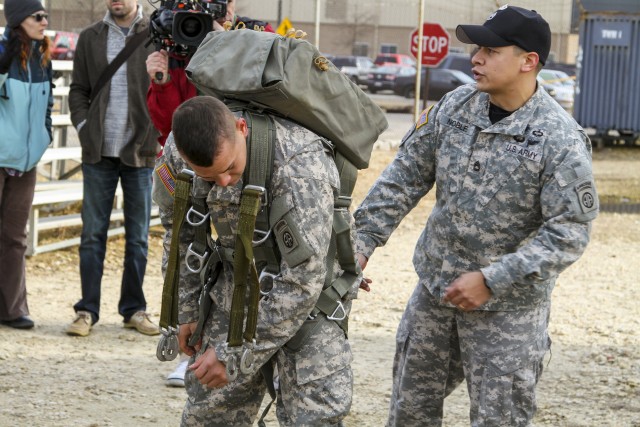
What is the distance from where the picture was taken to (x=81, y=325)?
6.88 meters

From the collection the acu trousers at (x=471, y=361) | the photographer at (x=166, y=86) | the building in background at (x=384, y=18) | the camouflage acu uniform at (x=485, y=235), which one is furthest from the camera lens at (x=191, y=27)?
the building in background at (x=384, y=18)

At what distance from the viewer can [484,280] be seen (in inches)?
145

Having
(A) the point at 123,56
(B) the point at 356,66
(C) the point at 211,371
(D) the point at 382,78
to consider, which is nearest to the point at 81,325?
(A) the point at 123,56

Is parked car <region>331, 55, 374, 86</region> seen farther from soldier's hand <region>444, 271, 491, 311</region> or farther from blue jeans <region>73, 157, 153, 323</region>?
soldier's hand <region>444, 271, 491, 311</region>

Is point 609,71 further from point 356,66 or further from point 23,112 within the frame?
point 356,66

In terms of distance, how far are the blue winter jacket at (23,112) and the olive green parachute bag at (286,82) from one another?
3.51 meters

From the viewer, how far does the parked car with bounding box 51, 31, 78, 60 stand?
490 inches

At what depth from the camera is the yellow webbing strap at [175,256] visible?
11.2 feet

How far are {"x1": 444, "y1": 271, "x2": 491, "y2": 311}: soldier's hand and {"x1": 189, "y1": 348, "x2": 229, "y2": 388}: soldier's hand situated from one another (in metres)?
0.83

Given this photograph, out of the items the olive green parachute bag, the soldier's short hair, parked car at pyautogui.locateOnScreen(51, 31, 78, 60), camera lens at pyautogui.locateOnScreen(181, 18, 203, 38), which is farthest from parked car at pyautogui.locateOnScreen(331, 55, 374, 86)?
the soldier's short hair

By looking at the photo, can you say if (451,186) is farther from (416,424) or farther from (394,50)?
(394,50)

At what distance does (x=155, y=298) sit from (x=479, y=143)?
15.2 feet

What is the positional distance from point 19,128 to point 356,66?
34.2m

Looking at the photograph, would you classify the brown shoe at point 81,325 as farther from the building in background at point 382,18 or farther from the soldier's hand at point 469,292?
the building in background at point 382,18
